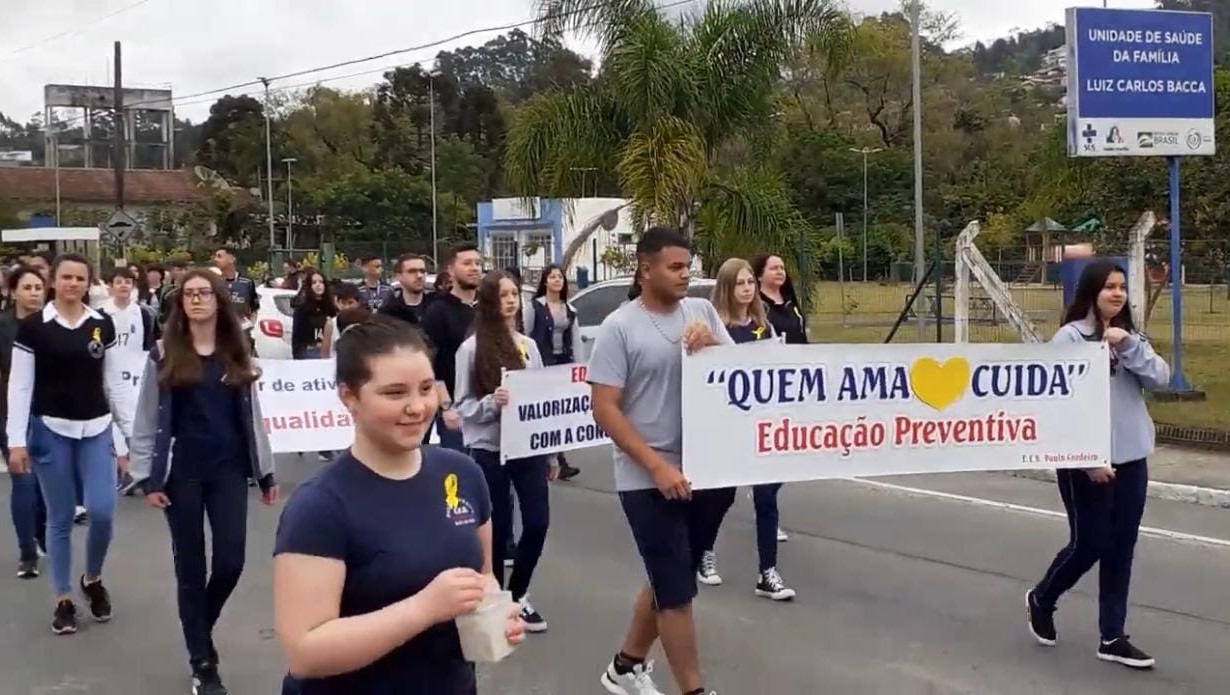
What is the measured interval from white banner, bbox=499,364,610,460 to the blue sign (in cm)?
878

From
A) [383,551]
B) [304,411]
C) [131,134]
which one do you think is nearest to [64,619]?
[304,411]

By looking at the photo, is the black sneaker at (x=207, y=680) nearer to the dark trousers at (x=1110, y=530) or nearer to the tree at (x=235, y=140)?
the dark trousers at (x=1110, y=530)

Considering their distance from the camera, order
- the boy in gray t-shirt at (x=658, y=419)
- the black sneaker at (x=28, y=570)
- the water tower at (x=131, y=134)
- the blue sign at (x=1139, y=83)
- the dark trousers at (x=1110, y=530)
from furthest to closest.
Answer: the water tower at (x=131, y=134)
the blue sign at (x=1139, y=83)
the black sneaker at (x=28, y=570)
the dark trousers at (x=1110, y=530)
the boy in gray t-shirt at (x=658, y=419)

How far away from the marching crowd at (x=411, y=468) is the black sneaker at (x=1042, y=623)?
1 cm

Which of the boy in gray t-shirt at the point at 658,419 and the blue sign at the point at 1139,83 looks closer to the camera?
→ the boy in gray t-shirt at the point at 658,419

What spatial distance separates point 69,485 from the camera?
6.98m

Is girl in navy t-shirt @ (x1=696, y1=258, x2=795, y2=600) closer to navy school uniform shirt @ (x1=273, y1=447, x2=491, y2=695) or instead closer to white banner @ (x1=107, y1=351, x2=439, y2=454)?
white banner @ (x1=107, y1=351, x2=439, y2=454)

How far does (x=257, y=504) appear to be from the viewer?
34.5 feet

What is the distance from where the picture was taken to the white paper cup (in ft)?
8.39

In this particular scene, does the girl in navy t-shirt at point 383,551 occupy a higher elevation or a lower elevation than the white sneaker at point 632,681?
higher

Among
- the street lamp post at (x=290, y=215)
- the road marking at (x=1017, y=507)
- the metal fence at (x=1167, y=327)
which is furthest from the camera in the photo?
the street lamp post at (x=290, y=215)

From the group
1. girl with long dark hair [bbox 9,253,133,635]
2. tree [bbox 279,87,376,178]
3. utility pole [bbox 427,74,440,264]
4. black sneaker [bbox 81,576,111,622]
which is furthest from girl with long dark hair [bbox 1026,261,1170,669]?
tree [bbox 279,87,376,178]

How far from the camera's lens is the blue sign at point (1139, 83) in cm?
1442

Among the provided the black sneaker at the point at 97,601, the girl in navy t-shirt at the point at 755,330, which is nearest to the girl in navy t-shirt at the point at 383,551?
the girl in navy t-shirt at the point at 755,330
